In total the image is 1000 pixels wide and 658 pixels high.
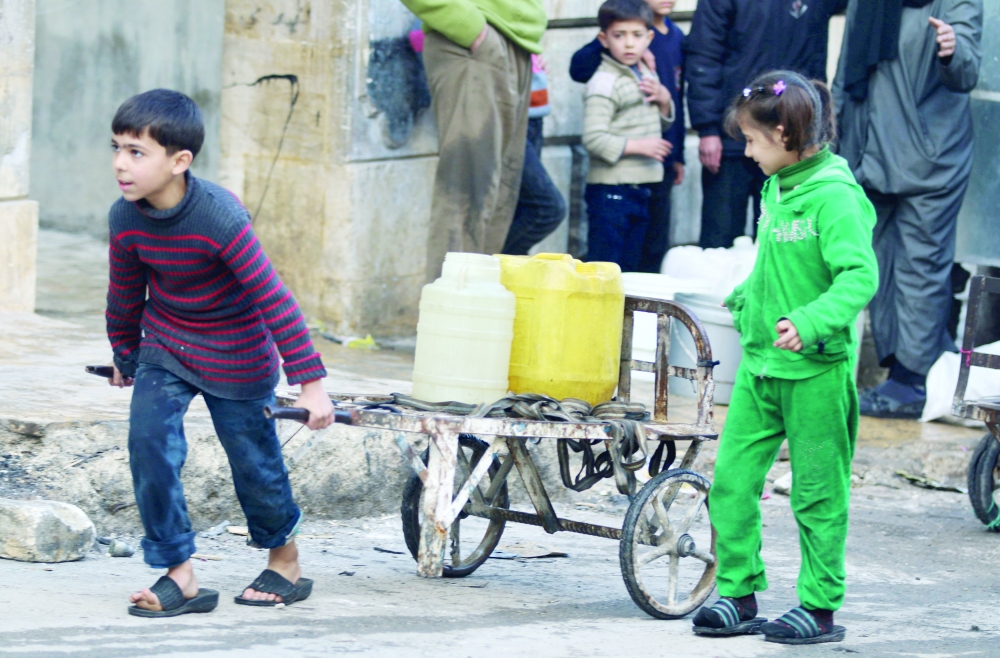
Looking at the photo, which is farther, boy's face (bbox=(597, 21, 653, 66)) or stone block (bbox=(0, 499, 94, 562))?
boy's face (bbox=(597, 21, 653, 66))

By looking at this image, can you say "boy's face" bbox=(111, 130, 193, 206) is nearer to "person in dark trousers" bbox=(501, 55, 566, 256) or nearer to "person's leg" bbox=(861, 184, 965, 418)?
"person in dark trousers" bbox=(501, 55, 566, 256)

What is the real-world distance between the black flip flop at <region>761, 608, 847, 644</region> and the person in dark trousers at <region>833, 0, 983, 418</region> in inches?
144

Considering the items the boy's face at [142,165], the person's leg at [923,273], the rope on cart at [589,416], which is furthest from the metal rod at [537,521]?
the person's leg at [923,273]

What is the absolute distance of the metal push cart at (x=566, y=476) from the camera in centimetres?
402

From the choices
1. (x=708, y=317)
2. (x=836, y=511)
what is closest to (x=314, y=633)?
(x=836, y=511)

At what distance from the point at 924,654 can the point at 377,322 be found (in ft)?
14.2

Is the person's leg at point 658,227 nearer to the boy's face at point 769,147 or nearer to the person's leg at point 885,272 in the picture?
the person's leg at point 885,272

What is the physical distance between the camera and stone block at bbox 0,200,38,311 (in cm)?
662

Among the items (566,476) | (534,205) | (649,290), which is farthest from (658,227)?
(566,476)

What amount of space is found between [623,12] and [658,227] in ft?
4.30

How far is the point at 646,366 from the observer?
470 cm

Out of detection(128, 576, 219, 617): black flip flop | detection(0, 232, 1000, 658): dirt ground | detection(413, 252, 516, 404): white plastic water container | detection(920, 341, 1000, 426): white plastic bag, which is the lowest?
detection(0, 232, 1000, 658): dirt ground

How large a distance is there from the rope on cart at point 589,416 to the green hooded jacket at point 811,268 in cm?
39

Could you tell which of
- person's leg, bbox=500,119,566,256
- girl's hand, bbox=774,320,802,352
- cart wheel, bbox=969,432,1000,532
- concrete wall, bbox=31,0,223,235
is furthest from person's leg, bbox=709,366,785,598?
concrete wall, bbox=31,0,223,235
